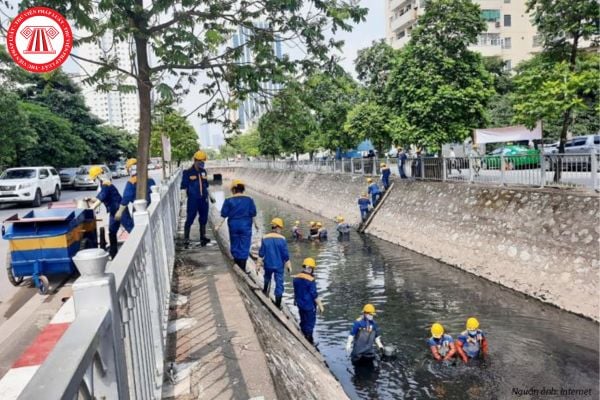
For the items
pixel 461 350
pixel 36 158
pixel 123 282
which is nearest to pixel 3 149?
pixel 36 158

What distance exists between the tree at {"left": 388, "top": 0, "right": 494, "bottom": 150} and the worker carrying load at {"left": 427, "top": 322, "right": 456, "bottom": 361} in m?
10.6

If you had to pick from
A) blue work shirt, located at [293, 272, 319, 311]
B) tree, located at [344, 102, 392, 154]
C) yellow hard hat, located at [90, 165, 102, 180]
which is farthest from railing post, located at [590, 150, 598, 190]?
tree, located at [344, 102, 392, 154]

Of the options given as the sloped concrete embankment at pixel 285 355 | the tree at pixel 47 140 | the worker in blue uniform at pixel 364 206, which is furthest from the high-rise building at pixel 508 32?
the sloped concrete embankment at pixel 285 355

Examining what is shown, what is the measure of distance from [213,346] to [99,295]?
297cm

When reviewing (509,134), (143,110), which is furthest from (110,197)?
(509,134)

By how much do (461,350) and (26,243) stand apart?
7.88 metres

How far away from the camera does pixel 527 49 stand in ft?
150

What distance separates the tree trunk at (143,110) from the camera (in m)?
6.92

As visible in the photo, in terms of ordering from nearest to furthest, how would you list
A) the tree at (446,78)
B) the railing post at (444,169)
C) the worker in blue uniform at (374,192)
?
the tree at (446,78) < the railing post at (444,169) < the worker in blue uniform at (374,192)

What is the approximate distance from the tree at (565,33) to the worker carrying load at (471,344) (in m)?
7.46

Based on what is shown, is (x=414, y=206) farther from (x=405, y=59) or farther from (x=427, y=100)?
(x=405, y=59)

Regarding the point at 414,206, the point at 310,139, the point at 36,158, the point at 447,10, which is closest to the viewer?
the point at 447,10

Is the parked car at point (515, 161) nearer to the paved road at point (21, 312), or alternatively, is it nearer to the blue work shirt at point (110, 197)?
the blue work shirt at point (110, 197)

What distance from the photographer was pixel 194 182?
377 inches
